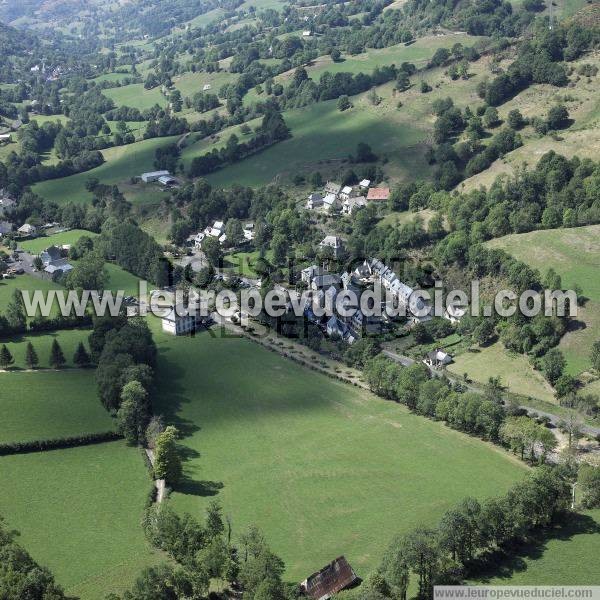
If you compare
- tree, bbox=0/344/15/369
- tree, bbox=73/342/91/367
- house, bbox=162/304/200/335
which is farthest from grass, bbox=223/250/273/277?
tree, bbox=0/344/15/369

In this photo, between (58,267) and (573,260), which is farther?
(58,267)

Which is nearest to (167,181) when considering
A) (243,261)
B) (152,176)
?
(152,176)

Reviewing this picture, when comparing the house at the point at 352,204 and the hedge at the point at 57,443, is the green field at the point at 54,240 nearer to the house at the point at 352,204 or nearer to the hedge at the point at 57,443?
the house at the point at 352,204

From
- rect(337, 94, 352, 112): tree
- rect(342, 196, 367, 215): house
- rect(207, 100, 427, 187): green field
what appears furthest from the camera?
rect(337, 94, 352, 112): tree

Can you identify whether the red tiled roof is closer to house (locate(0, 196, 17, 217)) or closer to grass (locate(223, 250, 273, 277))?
grass (locate(223, 250, 273, 277))

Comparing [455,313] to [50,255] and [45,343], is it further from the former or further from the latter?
[50,255]

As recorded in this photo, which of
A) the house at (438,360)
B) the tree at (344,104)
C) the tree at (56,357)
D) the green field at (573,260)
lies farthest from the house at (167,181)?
the house at (438,360)
